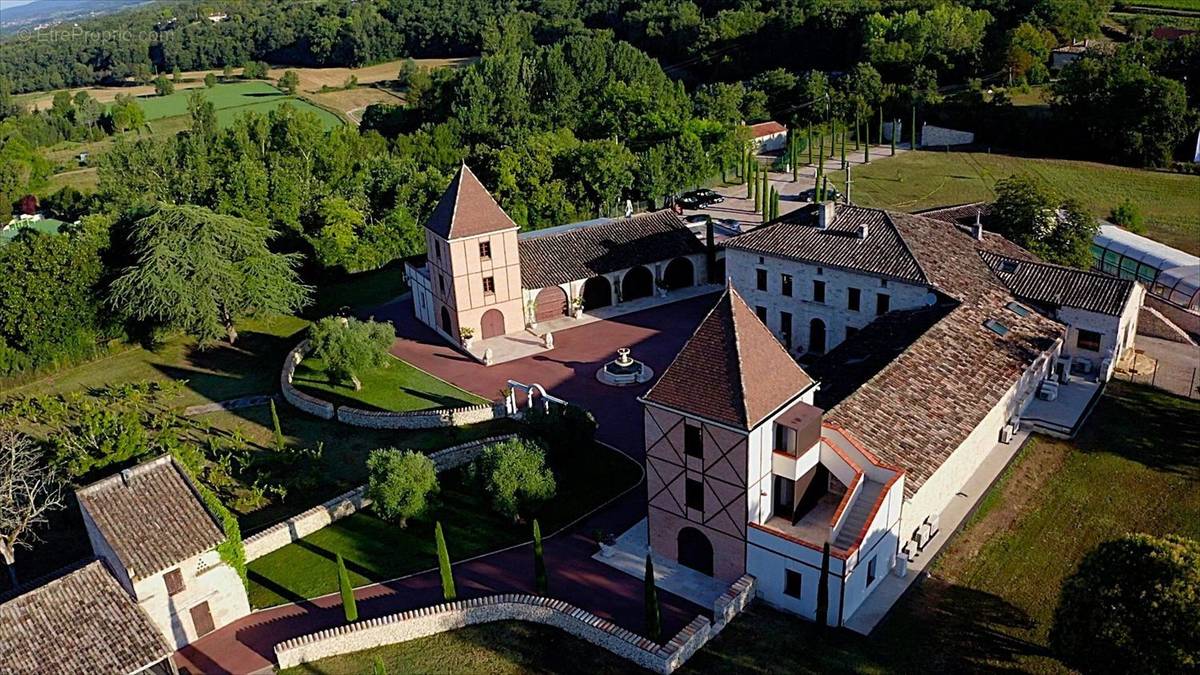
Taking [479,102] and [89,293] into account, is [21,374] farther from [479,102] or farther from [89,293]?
[479,102]

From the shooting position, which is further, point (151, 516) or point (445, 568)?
point (151, 516)

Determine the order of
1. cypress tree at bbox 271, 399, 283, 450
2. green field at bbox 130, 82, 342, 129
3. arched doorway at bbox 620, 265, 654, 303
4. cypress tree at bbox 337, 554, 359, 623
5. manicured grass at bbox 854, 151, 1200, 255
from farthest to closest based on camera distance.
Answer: green field at bbox 130, 82, 342, 129
manicured grass at bbox 854, 151, 1200, 255
arched doorway at bbox 620, 265, 654, 303
cypress tree at bbox 271, 399, 283, 450
cypress tree at bbox 337, 554, 359, 623

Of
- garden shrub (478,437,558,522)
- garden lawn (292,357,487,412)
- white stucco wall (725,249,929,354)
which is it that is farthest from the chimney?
garden shrub (478,437,558,522)

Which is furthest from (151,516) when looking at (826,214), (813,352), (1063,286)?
(1063,286)

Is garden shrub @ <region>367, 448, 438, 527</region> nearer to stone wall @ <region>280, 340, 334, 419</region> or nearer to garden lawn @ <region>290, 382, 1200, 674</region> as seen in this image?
garden lawn @ <region>290, 382, 1200, 674</region>

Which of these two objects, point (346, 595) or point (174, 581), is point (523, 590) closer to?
point (346, 595)

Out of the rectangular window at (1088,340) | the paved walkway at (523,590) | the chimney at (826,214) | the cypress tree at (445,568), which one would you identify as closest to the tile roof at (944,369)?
the rectangular window at (1088,340)

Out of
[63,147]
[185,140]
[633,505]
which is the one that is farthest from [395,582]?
[63,147]
